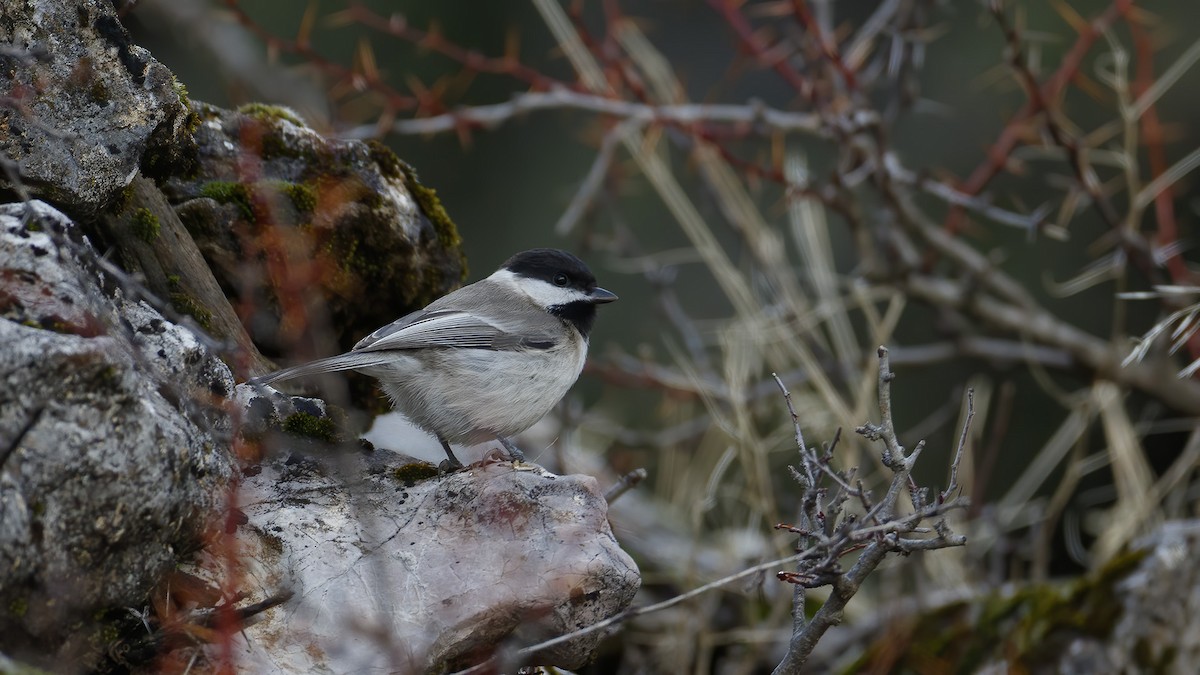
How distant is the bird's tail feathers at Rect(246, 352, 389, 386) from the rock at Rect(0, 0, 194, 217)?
605 millimetres

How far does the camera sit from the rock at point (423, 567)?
2.62 m

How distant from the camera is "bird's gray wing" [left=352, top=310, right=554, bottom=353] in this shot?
3.50 m

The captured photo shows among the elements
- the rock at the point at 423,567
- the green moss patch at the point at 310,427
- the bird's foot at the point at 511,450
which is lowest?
the bird's foot at the point at 511,450

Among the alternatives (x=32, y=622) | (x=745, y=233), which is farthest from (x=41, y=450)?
(x=745, y=233)

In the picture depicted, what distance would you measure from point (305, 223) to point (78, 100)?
876mm

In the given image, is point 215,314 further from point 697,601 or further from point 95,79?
point 697,601

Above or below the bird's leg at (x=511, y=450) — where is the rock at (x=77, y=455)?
above

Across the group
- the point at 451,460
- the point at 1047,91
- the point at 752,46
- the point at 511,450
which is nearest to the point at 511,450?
the point at 511,450

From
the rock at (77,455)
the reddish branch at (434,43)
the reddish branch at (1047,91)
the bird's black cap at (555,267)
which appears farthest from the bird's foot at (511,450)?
the reddish branch at (1047,91)

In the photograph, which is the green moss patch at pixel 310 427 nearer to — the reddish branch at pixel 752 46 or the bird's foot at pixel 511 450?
the bird's foot at pixel 511 450

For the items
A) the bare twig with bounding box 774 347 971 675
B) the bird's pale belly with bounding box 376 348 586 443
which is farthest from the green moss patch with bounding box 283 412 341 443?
the bare twig with bounding box 774 347 971 675

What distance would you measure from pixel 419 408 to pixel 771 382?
2.78m

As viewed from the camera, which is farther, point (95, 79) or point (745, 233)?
point (745, 233)

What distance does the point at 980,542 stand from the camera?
5699 mm
